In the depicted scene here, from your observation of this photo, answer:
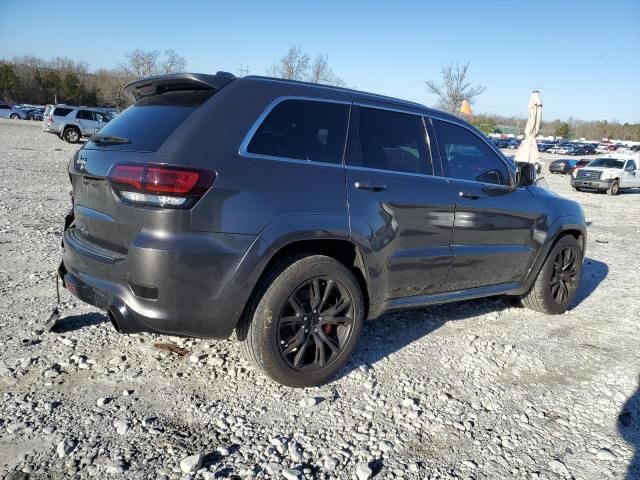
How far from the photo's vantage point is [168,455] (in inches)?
97.0

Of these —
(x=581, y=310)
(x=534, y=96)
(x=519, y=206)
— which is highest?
(x=534, y=96)

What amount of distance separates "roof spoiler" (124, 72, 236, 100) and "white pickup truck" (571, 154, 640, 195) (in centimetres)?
2263

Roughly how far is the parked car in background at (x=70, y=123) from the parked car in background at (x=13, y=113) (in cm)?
2664

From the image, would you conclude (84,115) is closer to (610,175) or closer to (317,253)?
(610,175)

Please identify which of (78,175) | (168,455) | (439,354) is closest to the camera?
(168,455)

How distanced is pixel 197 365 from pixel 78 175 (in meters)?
1.45

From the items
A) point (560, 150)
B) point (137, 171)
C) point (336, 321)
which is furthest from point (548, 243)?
point (560, 150)

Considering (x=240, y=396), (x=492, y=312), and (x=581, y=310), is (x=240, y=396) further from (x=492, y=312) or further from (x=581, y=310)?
(x=581, y=310)

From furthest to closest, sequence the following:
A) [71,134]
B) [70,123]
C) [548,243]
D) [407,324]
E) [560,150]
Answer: [560,150] → [71,134] → [70,123] → [548,243] → [407,324]

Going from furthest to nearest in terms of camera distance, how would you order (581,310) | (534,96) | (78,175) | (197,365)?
(534,96) → (581,310) → (197,365) → (78,175)

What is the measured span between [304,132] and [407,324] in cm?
213

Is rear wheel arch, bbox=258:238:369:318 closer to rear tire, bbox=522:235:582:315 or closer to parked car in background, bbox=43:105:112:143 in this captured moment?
Answer: rear tire, bbox=522:235:582:315

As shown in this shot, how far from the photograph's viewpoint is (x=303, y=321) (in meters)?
3.13

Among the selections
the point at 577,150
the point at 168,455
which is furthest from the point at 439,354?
the point at 577,150
